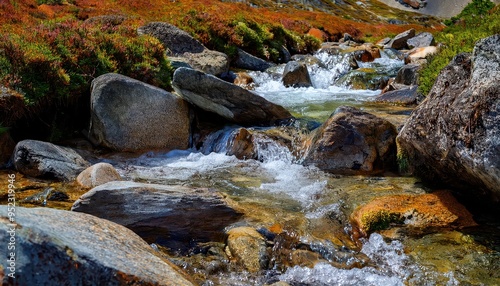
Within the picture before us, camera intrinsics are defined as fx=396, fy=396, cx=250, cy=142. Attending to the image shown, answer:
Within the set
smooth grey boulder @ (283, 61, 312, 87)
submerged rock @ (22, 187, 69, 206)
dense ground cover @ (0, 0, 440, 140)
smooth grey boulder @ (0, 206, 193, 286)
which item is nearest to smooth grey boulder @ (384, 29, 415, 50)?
dense ground cover @ (0, 0, 440, 140)

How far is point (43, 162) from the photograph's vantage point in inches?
352

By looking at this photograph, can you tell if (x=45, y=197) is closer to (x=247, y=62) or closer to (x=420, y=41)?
(x=247, y=62)

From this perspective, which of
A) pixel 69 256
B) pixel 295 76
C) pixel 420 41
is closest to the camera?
pixel 69 256

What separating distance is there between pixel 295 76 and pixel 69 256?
1716 cm

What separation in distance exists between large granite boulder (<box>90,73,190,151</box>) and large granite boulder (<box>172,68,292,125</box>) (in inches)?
25.2

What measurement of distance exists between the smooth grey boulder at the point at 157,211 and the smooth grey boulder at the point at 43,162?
2.82 meters

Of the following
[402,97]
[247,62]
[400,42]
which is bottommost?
[247,62]

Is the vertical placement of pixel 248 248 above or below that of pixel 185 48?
below

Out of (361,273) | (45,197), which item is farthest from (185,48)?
(361,273)

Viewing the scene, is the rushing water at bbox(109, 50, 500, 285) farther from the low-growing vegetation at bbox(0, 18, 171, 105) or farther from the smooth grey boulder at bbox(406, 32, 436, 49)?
the smooth grey boulder at bbox(406, 32, 436, 49)

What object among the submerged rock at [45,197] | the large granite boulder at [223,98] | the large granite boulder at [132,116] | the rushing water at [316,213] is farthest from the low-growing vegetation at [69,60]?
the submerged rock at [45,197]

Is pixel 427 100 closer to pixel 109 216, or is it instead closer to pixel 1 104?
pixel 109 216

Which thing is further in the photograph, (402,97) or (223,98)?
(402,97)

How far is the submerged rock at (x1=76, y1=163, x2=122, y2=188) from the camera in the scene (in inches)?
326
